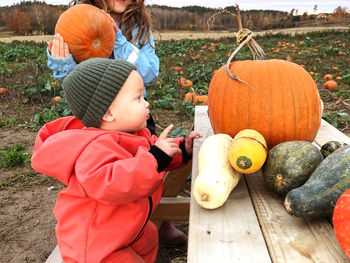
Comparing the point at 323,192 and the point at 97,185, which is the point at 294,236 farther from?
the point at 97,185

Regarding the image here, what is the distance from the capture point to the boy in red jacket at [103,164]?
162cm

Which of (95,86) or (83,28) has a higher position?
(83,28)

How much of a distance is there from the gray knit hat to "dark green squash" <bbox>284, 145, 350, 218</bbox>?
3.47 feet

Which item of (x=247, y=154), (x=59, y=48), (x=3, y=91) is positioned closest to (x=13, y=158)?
(x=59, y=48)

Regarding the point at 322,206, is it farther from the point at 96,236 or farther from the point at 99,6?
the point at 99,6

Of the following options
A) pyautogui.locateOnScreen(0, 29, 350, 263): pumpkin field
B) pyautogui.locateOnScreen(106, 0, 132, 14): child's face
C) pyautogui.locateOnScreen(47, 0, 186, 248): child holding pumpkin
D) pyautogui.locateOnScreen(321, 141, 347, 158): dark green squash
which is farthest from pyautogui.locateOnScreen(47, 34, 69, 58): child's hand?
pyautogui.locateOnScreen(321, 141, 347, 158): dark green squash

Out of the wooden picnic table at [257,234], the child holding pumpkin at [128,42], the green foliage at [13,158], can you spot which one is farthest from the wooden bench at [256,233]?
the green foliage at [13,158]

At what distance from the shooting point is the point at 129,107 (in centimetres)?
187

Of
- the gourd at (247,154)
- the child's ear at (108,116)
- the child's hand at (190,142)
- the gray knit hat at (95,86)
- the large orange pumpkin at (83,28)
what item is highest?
the large orange pumpkin at (83,28)

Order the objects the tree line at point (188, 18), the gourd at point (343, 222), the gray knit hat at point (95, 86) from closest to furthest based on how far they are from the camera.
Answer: the gourd at point (343, 222) < the gray knit hat at point (95, 86) < the tree line at point (188, 18)

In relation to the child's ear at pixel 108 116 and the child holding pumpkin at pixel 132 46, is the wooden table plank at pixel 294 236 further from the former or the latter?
the child holding pumpkin at pixel 132 46

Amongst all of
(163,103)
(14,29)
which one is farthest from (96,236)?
(14,29)

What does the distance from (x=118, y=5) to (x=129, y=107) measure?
5.19ft

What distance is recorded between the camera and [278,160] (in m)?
1.53
